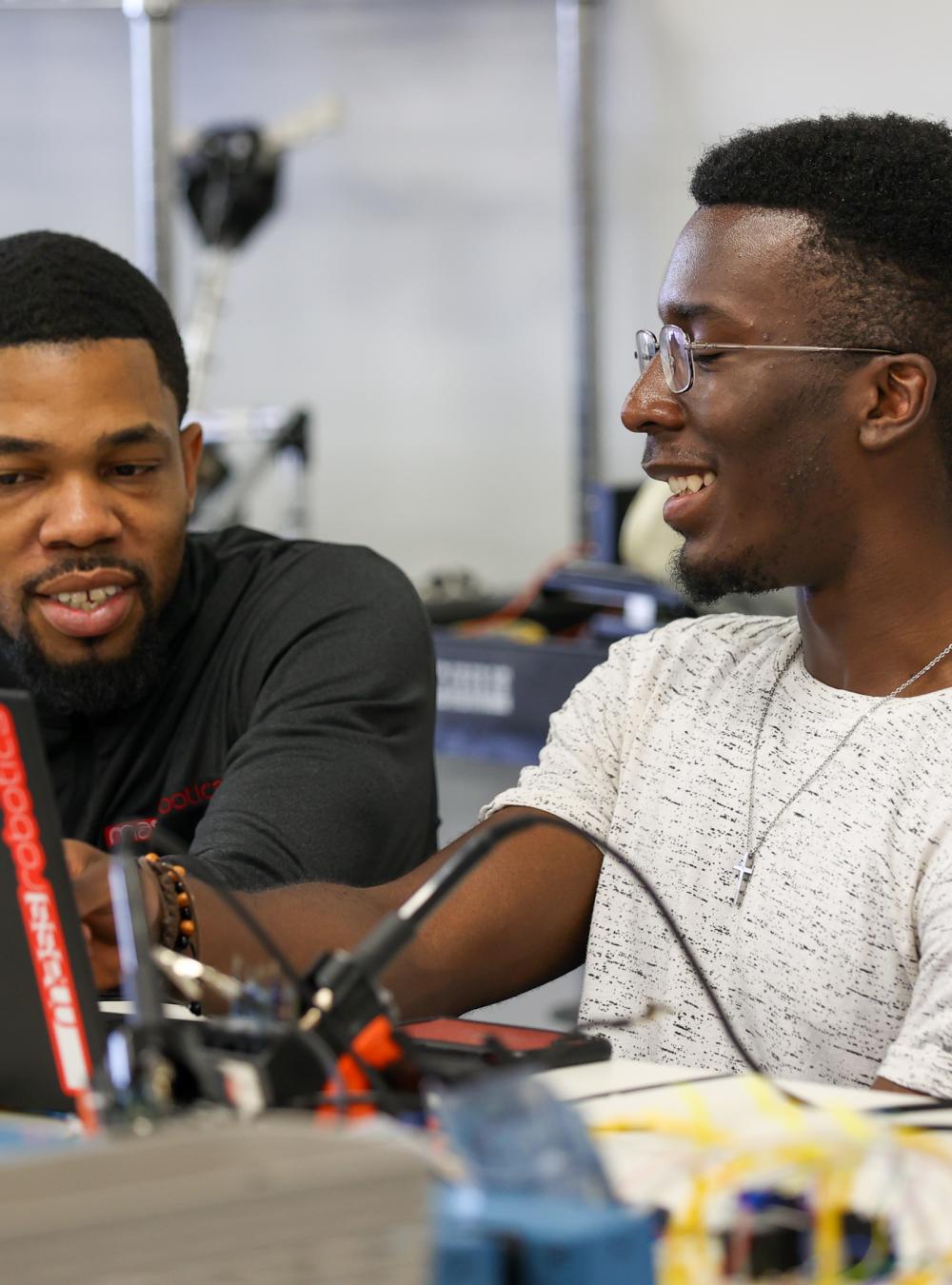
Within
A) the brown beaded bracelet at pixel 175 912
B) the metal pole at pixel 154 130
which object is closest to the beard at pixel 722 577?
the brown beaded bracelet at pixel 175 912

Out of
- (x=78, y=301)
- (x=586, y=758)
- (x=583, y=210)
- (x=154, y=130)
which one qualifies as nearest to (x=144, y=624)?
(x=78, y=301)

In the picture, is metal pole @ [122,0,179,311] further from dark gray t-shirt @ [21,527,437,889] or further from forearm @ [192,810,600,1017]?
forearm @ [192,810,600,1017]

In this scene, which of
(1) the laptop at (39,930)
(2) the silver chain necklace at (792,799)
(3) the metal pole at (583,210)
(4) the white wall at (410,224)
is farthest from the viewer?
(4) the white wall at (410,224)

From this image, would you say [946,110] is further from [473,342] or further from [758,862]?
[758,862]

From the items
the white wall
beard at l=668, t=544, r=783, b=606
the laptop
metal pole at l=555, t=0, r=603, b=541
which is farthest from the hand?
the white wall

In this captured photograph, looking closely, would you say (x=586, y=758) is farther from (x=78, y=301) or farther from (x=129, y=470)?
(x=78, y=301)

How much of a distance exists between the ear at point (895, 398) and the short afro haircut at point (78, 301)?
69 centimetres

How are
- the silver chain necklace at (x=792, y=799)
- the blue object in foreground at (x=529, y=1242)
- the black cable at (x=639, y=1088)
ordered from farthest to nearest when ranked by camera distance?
1. the silver chain necklace at (x=792, y=799)
2. the black cable at (x=639, y=1088)
3. the blue object in foreground at (x=529, y=1242)

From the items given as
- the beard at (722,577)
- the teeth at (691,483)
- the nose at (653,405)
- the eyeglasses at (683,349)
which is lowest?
the beard at (722,577)

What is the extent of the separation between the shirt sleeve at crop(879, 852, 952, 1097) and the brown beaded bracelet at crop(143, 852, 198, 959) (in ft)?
1.43

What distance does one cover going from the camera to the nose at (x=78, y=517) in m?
1.54

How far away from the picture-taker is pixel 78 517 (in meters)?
1.54

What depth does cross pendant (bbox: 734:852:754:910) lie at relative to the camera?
4.06 ft

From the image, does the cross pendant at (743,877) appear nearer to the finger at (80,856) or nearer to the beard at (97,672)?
the finger at (80,856)
